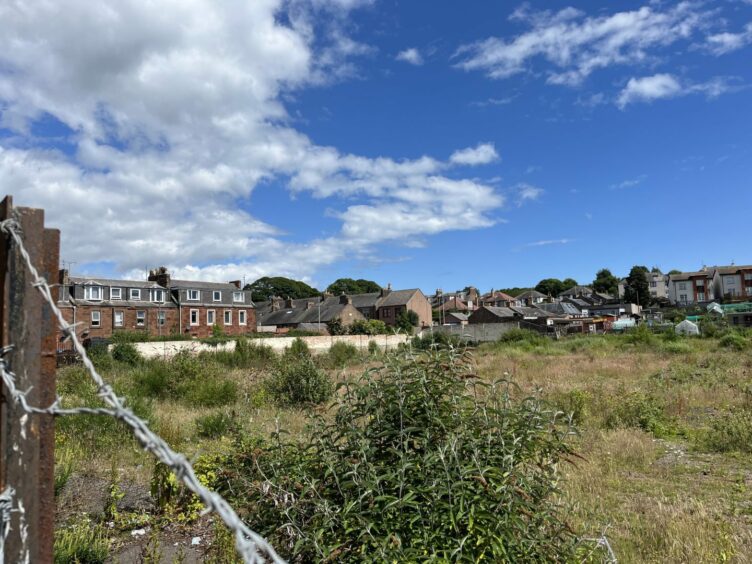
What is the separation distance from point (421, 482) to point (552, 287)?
129075mm

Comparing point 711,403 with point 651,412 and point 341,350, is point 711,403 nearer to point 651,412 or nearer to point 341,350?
point 651,412

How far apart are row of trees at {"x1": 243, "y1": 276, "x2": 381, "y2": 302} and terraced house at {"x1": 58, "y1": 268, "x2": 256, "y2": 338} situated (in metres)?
59.1

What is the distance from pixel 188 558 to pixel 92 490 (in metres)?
2.41

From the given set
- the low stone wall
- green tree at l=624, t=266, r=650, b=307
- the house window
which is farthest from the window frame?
green tree at l=624, t=266, r=650, b=307

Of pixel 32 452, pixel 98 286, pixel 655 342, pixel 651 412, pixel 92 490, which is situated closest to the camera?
pixel 32 452

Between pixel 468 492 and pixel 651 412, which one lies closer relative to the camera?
pixel 468 492

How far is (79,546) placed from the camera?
4086 millimetres

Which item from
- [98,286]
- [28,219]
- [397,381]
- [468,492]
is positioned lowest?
[468,492]

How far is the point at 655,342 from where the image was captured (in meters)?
30.2

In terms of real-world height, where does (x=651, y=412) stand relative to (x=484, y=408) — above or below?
below

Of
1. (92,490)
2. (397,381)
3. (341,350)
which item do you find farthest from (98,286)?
(397,381)

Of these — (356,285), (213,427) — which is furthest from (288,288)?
(213,427)

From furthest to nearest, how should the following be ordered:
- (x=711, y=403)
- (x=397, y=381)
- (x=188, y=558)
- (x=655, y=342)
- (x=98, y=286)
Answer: (x=98, y=286) < (x=655, y=342) < (x=711, y=403) < (x=188, y=558) < (x=397, y=381)

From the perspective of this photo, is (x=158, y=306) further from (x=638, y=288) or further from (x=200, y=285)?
(x=638, y=288)
